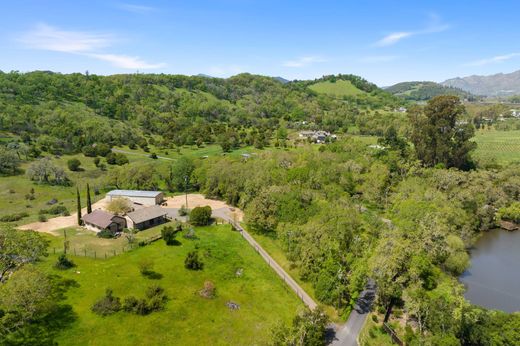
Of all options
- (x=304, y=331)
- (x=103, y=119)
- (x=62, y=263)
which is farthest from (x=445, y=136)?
(x=103, y=119)

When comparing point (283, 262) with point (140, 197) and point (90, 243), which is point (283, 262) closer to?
point (90, 243)

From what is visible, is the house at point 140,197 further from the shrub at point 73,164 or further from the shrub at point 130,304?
the shrub at point 130,304

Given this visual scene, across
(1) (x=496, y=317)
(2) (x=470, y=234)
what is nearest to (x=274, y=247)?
(1) (x=496, y=317)

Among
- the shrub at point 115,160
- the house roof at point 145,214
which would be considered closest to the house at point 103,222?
the house roof at point 145,214

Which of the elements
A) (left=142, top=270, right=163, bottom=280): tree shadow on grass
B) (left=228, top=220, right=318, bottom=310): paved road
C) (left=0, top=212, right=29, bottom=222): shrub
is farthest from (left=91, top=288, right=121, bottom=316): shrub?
(left=0, top=212, right=29, bottom=222): shrub

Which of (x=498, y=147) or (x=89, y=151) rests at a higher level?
(x=89, y=151)

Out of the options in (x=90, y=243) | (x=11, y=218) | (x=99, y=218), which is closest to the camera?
(x=90, y=243)
